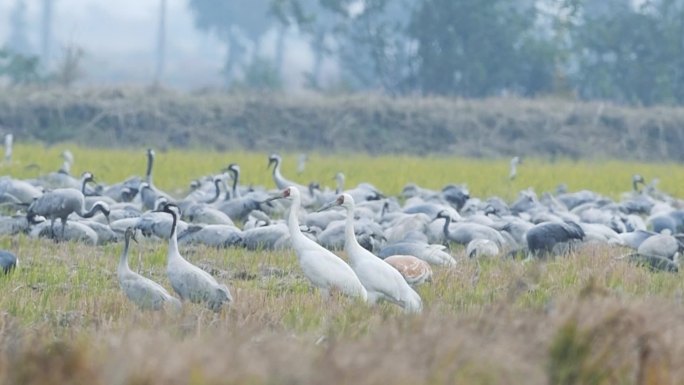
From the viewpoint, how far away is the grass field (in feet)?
13.9

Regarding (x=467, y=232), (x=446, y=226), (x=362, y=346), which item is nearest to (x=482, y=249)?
(x=467, y=232)

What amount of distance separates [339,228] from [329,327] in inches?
279

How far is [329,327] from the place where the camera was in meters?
6.02

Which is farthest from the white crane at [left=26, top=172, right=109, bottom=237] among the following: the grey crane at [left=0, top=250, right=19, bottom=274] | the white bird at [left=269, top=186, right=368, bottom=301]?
the white bird at [left=269, top=186, right=368, bottom=301]

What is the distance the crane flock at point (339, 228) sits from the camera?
878 cm

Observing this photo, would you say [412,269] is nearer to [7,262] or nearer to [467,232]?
[7,262]

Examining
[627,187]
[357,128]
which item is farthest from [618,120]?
[627,187]

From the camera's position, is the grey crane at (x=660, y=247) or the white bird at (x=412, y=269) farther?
the grey crane at (x=660, y=247)

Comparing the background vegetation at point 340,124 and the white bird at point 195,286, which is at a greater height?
the white bird at point 195,286

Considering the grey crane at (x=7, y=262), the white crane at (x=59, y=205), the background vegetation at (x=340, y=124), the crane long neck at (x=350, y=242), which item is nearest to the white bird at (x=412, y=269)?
the crane long neck at (x=350, y=242)

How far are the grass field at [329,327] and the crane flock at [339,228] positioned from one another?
220 millimetres

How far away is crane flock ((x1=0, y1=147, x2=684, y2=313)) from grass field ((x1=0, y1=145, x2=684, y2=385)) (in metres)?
0.22

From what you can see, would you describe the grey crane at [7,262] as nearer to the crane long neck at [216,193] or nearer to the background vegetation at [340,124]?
the crane long neck at [216,193]

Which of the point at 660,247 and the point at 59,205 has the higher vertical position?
the point at 660,247
